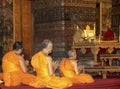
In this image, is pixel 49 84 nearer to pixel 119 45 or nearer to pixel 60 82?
pixel 60 82

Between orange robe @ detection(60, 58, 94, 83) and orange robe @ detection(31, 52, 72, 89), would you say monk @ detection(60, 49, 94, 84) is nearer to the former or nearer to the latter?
orange robe @ detection(60, 58, 94, 83)

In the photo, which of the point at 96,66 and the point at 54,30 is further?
the point at 54,30

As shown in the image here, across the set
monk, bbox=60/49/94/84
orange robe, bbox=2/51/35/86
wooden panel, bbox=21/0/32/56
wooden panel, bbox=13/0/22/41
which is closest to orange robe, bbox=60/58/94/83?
monk, bbox=60/49/94/84

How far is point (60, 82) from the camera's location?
29.7ft

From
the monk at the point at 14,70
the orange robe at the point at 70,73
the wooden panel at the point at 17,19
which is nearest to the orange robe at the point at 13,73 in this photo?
the monk at the point at 14,70

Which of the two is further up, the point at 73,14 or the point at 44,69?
the point at 73,14

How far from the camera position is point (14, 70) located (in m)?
9.95

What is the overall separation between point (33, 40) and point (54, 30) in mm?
1572

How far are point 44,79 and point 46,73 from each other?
0.17m

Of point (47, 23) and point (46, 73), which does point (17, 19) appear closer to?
point (47, 23)

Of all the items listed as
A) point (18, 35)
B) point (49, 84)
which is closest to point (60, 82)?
point (49, 84)

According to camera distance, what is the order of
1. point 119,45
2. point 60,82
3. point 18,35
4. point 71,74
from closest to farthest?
point 60,82
point 71,74
point 119,45
point 18,35

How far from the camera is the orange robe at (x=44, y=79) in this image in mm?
9047

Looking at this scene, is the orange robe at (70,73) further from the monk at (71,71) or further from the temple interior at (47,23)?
the temple interior at (47,23)
